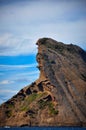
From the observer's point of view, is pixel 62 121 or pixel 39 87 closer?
pixel 62 121

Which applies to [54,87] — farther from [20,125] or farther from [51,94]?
[20,125]

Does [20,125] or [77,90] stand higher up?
[77,90]

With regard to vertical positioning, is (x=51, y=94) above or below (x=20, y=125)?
above

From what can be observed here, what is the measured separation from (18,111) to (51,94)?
20.8 m

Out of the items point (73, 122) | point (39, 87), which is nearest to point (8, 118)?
point (39, 87)

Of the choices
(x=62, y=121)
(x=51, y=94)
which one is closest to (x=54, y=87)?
(x=51, y=94)

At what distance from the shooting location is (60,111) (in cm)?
18325

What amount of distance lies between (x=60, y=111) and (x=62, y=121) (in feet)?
15.3

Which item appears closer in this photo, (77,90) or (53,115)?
(53,115)

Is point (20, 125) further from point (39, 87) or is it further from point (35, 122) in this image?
point (39, 87)

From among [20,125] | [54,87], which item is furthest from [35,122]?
[54,87]

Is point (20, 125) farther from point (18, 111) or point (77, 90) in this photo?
point (77, 90)

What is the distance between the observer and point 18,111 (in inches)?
7795

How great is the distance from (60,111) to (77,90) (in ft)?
67.6
